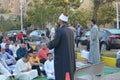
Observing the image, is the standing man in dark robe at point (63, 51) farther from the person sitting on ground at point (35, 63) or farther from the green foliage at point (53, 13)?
the green foliage at point (53, 13)

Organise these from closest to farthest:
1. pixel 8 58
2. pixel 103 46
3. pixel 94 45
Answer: pixel 8 58 < pixel 94 45 < pixel 103 46

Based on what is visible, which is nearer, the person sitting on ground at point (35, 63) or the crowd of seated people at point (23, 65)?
the crowd of seated people at point (23, 65)

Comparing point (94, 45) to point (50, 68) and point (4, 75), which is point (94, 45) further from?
point (4, 75)

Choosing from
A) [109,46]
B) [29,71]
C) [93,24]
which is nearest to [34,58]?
[29,71]

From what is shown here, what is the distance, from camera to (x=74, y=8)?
47000 mm

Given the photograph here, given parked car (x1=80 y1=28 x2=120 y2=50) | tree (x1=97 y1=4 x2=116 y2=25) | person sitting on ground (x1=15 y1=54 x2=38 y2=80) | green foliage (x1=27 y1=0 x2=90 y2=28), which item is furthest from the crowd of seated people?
tree (x1=97 y1=4 x2=116 y2=25)

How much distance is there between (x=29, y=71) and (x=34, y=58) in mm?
1619

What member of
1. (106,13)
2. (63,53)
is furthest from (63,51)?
(106,13)

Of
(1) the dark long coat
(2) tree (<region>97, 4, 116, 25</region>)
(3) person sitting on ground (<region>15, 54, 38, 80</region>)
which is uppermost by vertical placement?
(1) the dark long coat

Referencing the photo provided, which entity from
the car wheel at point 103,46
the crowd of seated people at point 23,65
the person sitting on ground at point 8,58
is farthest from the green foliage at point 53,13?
the person sitting on ground at point 8,58

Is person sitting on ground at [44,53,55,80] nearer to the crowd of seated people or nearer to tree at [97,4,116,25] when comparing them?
the crowd of seated people

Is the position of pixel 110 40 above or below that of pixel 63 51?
below

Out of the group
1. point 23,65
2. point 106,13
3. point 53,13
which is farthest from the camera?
point 106,13

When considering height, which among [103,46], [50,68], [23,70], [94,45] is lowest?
[103,46]
